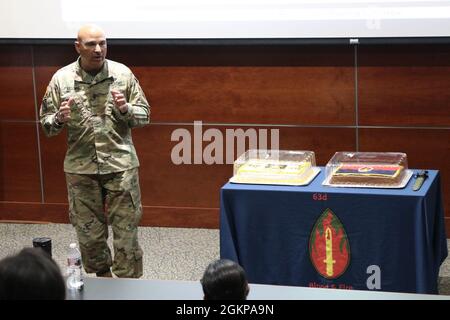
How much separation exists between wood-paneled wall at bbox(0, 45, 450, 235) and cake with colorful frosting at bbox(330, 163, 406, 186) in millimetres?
1239

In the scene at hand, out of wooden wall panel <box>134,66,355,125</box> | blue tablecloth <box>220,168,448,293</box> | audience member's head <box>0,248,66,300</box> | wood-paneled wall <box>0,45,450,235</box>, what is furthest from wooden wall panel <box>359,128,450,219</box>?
audience member's head <box>0,248,66,300</box>

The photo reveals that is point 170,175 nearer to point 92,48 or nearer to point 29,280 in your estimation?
point 92,48

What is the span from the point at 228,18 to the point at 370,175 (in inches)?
75.8

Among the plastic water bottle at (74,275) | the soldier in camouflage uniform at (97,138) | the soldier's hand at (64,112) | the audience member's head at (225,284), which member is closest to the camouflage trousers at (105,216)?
the soldier in camouflage uniform at (97,138)

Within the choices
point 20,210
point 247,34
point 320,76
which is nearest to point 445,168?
point 320,76

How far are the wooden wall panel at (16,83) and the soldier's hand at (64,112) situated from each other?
2.10 meters

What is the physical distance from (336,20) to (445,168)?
124 cm

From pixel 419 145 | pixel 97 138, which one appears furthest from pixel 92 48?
pixel 419 145

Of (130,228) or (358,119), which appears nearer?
(130,228)

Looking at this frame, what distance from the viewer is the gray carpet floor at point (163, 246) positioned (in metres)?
5.21

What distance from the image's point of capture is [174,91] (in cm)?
604

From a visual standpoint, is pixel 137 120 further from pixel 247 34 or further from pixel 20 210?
pixel 20 210

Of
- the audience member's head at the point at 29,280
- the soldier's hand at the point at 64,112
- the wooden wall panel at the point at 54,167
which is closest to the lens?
the audience member's head at the point at 29,280

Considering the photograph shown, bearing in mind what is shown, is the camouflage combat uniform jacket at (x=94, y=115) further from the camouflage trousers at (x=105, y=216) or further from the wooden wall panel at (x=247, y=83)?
the wooden wall panel at (x=247, y=83)
